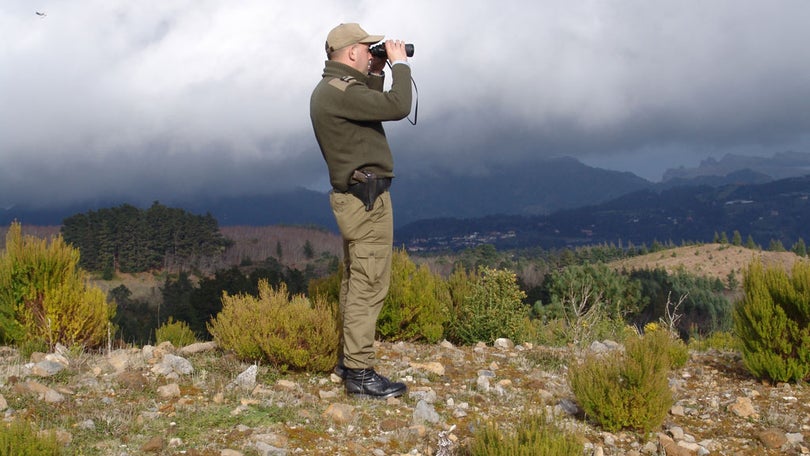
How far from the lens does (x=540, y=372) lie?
21.1 feet

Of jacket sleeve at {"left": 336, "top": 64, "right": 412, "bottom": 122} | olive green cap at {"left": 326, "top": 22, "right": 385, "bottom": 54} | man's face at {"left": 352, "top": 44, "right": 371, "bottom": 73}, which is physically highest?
olive green cap at {"left": 326, "top": 22, "right": 385, "bottom": 54}

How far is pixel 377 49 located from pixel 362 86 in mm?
406

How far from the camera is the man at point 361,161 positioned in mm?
4797

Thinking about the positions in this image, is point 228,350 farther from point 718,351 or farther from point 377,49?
point 718,351

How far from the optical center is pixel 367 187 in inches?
195

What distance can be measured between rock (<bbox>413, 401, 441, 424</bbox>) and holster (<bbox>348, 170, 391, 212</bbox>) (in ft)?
5.14

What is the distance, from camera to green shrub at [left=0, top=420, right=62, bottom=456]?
10.8 ft

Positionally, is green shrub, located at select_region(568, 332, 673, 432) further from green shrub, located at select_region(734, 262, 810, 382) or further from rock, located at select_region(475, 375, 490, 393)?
green shrub, located at select_region(734, 262, 810, 382)

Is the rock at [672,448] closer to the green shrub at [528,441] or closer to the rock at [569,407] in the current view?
the rock at [569,407]

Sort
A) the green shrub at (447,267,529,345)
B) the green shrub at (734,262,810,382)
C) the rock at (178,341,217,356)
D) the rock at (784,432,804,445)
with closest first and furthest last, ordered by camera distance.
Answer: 1. the rock at (784,432,804,445)
2. the green shrub at (734,262,810,382)
3. the rock at (178,341,217,356)
4. the green shrub at (447,267,529,345)

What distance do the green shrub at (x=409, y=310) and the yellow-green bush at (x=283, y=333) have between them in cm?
182

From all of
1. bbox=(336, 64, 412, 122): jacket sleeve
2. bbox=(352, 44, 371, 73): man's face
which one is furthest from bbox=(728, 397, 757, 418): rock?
bbox=(352, 44, 371, 73): man's face

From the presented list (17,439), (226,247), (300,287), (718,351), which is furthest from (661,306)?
(226,247)

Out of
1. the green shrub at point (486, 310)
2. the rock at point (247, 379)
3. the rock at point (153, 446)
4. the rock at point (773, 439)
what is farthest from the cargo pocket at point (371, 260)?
the green shrub at point (486, 310)
